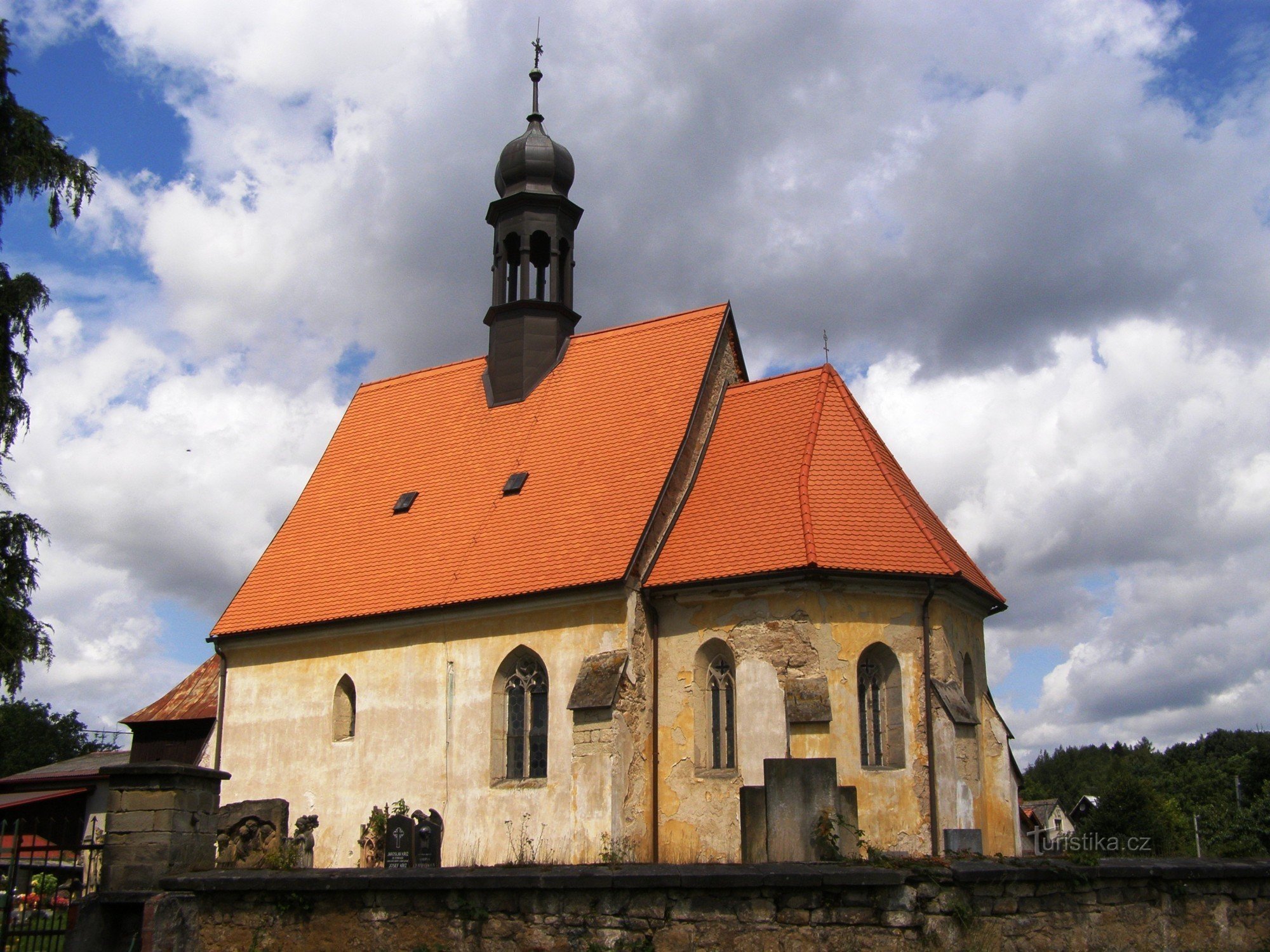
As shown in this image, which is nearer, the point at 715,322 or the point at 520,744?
the point at 520,744

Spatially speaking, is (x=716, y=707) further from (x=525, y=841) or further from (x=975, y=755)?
(x=975, y=755)

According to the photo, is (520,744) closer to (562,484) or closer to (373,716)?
(373,716)

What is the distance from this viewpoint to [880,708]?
52.2 feet

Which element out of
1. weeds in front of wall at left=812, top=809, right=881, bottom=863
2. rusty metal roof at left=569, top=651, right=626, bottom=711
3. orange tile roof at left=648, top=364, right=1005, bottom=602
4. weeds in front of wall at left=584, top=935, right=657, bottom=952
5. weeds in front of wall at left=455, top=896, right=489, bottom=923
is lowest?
weeds in front of wall at left=584, top=935, right=657, bottom=952

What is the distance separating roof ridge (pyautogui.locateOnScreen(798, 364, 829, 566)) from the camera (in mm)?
15938

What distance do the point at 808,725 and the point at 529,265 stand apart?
11.4m

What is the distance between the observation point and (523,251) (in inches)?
885

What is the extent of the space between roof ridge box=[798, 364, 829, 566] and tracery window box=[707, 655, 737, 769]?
210cm

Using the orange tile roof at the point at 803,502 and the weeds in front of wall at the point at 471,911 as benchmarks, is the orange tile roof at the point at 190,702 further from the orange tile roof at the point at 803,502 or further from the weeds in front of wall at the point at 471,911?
the weeds in front of wall at the point at 471,911

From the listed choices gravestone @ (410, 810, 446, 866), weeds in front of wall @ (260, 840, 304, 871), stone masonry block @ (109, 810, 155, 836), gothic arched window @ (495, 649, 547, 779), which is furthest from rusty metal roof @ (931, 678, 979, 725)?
stone masonry block @ (109, 810, 155, 836)

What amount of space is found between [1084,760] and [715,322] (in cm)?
11426

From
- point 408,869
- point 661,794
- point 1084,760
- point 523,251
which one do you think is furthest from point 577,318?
point 1084,760

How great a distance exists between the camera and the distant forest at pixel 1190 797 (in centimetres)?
3425

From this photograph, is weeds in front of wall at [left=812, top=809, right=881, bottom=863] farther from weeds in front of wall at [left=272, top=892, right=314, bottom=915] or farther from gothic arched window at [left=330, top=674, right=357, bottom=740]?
gothic arched window at [left=330, top=674, right=357, bottom=740]
